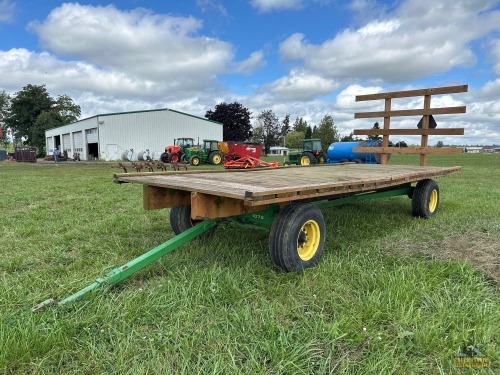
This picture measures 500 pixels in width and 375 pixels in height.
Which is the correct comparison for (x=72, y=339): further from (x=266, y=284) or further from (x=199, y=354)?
(x=266, y=284)

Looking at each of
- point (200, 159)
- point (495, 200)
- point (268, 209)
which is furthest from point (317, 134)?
point (268, 209)

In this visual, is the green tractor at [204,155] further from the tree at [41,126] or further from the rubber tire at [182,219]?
the tree at [41,126]

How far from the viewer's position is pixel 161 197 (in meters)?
3.68

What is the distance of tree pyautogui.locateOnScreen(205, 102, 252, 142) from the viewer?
6262 cm

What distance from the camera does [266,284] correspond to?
10.4 feet

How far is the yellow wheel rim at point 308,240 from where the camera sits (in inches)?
140

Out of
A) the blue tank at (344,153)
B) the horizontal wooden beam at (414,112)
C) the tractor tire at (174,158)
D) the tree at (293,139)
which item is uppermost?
the tree at (293,139)

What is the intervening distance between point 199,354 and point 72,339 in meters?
0.87

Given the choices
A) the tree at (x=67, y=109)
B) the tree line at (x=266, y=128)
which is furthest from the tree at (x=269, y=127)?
the tree at (x=67, y=109)

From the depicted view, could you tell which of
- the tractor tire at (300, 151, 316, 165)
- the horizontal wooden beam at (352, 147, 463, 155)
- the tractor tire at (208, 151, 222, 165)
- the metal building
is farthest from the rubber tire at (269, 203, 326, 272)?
the metal building

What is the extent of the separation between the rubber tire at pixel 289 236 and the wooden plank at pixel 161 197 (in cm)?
109
